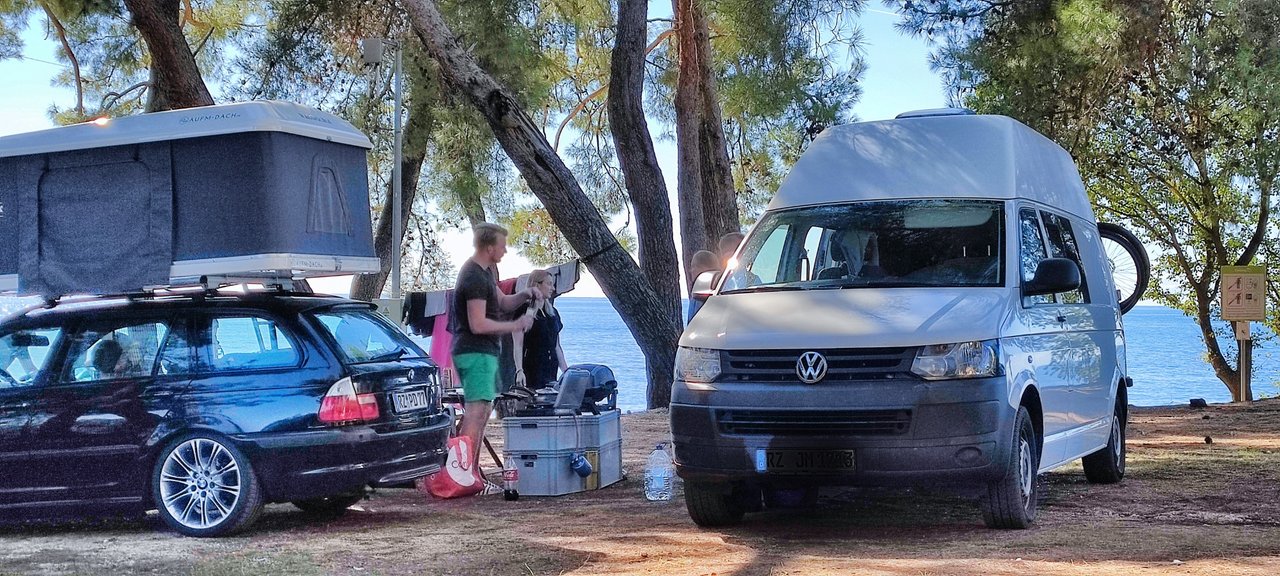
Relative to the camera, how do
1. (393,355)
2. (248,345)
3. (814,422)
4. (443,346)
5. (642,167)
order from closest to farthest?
(814,422) < (248,345) < (393,355) < (443,346) < (642,167)

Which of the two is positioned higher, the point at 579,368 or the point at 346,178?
the point at 346,178

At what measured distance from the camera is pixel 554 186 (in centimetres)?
1502

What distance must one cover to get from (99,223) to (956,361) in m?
5.28

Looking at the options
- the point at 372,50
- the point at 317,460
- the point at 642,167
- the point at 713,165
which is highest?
the point at 372,50

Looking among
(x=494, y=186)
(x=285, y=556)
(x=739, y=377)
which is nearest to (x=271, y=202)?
(x=285, y=556)

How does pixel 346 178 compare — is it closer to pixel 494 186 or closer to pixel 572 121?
pixel 494 186

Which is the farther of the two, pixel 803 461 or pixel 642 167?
pixel 642 167

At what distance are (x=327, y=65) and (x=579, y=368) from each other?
32.8ft

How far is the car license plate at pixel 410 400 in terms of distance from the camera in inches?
342

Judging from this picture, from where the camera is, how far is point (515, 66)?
17875 millimetres

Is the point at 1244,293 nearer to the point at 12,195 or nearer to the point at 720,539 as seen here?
the point at 720,539

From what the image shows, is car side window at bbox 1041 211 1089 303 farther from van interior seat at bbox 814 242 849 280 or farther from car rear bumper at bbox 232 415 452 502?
car rear bumper at bbox 232 415 452 502

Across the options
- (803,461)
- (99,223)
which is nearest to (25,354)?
(99,223)

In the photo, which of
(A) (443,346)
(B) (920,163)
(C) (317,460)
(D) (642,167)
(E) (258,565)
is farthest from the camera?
(D) (642,167)
